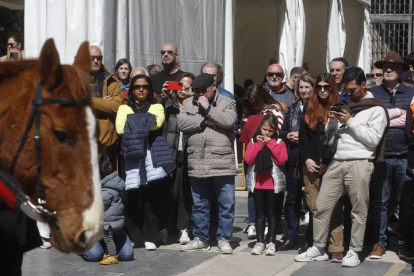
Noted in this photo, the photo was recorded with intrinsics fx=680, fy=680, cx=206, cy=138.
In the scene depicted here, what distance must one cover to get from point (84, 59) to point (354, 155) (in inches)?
177

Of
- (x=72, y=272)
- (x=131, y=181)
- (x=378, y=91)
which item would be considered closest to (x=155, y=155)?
(x=131, y=181)

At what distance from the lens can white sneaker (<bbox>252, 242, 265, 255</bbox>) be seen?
7.86 meters

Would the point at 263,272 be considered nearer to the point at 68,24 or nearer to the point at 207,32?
the point at 68,24

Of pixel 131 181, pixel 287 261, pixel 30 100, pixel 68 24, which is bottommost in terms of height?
pixel 287 261

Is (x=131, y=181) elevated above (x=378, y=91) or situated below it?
below

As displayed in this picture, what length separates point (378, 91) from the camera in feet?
26.7

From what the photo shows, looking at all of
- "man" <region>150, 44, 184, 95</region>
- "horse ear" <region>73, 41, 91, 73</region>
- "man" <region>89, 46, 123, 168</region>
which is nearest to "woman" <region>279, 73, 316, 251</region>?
"man" <region>150, 44, 184, 95</region>

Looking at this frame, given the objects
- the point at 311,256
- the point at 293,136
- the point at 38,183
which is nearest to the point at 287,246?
the point at 311,256

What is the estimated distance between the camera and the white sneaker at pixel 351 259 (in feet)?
23.6

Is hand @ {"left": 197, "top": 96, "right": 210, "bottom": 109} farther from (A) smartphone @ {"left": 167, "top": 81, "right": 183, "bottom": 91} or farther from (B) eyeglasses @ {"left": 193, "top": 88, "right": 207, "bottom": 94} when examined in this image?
(A) smartphone @ {"left": 167, "top": 81, "right": 183, "bottom": 91}

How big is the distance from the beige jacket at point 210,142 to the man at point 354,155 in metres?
1.20

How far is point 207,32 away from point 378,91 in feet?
16.7

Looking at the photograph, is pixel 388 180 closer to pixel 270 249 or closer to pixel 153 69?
pixel 270 249

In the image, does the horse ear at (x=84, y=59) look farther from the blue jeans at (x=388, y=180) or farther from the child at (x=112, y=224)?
the blue jeans at (x=388, y=180)
